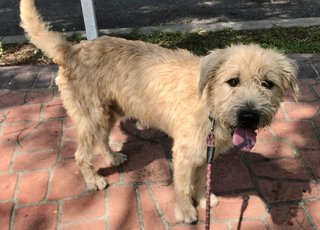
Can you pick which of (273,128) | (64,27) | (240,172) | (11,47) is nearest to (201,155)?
(240,172)

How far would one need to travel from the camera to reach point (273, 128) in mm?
4918

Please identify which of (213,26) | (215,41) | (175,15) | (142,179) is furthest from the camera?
(175,15)

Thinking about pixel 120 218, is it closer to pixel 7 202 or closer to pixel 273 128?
pixel 7 202

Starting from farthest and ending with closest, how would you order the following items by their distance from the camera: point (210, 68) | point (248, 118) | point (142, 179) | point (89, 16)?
point (89, 16), point (142, 179), point (210, 68), point (248, 118)

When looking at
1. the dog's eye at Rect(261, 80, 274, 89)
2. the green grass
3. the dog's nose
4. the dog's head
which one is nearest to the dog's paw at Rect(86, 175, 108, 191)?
the dog's head

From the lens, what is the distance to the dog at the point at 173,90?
9.84ft

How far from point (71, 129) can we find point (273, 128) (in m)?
2.64

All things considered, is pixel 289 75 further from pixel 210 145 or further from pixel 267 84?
pixel 210 145

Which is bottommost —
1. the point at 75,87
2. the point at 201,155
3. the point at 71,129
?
the point at 71,129

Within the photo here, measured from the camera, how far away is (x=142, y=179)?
4.24 meters

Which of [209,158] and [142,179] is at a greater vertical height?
[209,158]

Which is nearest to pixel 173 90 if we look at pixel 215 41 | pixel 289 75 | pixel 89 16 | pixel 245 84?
pixel 245 84

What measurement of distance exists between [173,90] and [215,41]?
3931 millimetres

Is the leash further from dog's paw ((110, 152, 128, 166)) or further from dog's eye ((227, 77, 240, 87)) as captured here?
dog's paw ((110, 152, 128, 166))
